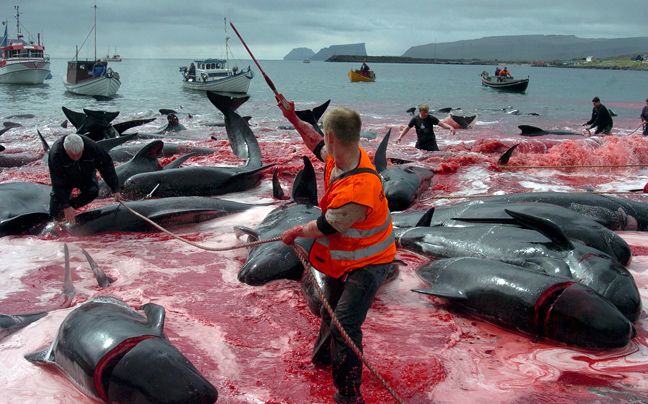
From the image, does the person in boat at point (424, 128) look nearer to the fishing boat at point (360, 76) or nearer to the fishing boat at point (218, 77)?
the fishing boat at point (218, 77)

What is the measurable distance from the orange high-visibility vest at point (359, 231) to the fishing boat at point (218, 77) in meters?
38.5

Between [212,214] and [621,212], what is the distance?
5800mm

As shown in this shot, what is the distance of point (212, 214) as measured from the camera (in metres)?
8.00

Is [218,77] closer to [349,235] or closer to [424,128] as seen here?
[424,128]

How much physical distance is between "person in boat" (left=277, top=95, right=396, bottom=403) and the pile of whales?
387 millimetres

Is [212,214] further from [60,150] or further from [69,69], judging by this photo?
[69,69]

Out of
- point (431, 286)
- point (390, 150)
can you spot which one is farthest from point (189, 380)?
point (390, 150)

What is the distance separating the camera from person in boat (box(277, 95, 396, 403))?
323 centimetres

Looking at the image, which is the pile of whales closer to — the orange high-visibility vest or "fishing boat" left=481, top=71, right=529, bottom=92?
the orange high-visibility vest

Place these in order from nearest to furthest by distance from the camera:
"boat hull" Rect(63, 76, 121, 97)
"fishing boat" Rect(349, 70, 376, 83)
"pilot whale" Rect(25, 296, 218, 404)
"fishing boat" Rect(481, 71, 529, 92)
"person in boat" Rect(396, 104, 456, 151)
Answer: "pilot whale" Rect(25, 296, 218, 404) < "person in boat" Rect(396, 104, 456, 151) < "boat hull" Rect(63, 76, 121, 97) < "fishing boat" Rect(481, 71, 529, 92) < "fishing boat" Rect(349, 70, 376, 83)

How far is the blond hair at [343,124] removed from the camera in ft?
10.6

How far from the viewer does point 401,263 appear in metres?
5.57

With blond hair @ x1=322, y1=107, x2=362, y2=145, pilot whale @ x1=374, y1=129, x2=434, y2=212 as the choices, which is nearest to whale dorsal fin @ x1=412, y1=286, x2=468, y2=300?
blond hair @ x1=322, y1=107, x2=362, y2=145

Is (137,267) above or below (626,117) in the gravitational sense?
below
